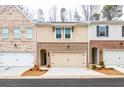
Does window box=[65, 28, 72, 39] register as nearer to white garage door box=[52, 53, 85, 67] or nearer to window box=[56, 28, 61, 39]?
window box=[56, 28, 61, 39]

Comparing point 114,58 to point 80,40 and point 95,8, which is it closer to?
point 80,40

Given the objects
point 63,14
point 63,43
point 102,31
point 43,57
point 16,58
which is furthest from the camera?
point 63,14

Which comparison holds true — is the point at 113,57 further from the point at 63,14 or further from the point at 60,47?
the point at 63,14

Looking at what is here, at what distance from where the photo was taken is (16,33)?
123 feet

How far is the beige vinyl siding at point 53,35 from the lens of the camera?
37844 millimetres

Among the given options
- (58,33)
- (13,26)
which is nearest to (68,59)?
A: (58,33)

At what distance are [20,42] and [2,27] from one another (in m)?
2.90

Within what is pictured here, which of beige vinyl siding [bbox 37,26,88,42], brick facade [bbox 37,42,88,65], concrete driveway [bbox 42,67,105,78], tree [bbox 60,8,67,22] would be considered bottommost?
concrete driveway [bbox 42,67,105,78]

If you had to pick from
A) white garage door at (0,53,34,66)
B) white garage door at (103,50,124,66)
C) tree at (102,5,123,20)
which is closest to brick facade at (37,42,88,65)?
white garage door at (0,53,34,66)

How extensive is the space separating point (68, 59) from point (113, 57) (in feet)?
18.4

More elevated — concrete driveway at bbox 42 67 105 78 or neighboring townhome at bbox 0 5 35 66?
neighboring townhome at bbox 0 5 35 66

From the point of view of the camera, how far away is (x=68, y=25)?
37.8 metres

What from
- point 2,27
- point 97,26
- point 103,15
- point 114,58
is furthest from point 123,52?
point 103,15

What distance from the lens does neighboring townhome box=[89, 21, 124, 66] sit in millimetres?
37062
